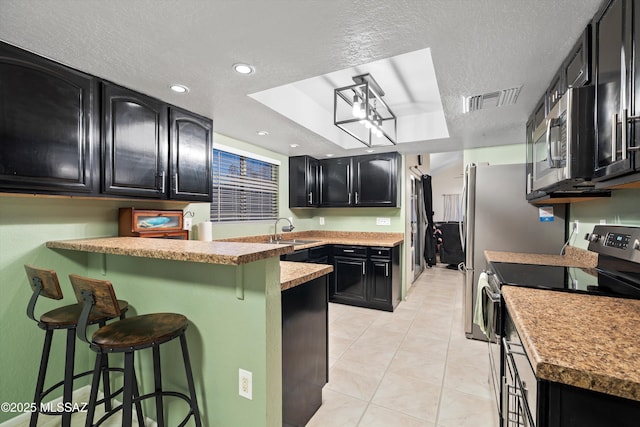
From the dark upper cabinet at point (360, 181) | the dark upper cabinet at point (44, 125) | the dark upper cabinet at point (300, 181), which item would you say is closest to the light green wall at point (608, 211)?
the dark upper cabinet at point (360, 181)

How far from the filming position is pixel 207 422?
1540mm

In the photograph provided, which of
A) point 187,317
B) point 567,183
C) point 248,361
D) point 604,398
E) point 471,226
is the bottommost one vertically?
point 248,361

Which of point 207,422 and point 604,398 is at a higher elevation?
point 604,398

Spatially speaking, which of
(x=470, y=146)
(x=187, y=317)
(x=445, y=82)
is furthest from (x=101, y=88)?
(x=470, y=146)

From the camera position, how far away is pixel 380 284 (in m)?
3.83

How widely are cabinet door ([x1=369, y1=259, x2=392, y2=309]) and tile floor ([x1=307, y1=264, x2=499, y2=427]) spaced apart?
0.20 meters

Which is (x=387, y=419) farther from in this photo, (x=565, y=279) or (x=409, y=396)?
(x=565, y=279)

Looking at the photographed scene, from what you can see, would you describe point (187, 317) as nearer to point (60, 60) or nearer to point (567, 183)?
point (60, 60)

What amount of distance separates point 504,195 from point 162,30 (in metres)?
3.00

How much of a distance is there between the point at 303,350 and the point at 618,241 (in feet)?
5.63

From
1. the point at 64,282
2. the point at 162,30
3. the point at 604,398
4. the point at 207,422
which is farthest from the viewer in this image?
the point at 64,282

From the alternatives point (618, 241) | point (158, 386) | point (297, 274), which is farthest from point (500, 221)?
point (158, 386)

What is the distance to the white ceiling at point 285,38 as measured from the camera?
4.02ft

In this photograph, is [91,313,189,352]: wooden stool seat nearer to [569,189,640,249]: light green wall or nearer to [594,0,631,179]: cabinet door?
[594,0,631,179]: cabinet door
